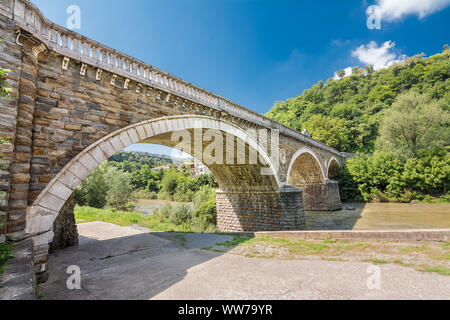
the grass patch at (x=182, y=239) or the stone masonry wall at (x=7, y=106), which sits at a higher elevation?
the stone masonry wall at (x=7, y=106)

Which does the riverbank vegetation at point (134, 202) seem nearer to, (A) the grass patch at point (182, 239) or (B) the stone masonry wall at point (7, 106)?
(A) the grass patch at point (182, 239)

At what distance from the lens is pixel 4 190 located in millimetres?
3227

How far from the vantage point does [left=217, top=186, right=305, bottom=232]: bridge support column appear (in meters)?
12.4

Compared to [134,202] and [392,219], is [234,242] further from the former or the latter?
[134,202]

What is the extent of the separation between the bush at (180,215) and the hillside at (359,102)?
28276mm

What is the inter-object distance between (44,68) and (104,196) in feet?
71.7

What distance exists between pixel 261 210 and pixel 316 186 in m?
11.5

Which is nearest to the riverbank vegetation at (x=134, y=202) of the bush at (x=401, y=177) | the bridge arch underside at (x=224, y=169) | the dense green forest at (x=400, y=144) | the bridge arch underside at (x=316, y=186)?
the bridge arch underside at (x=224, y=169)

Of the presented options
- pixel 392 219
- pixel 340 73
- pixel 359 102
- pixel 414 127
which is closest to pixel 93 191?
pixel 392 219

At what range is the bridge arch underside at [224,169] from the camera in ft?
15.2

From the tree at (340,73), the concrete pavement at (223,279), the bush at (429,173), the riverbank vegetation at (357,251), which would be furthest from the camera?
the tree at (340,73)

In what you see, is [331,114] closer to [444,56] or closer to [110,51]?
[444,56]

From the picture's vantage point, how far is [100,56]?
5.48 metres
